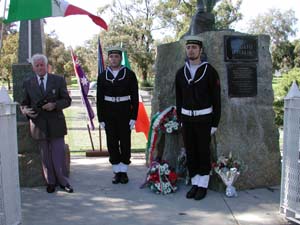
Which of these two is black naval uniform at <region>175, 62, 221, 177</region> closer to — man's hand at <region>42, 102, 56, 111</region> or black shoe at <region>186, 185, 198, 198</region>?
black shoe at <region>186, 185, 198, 198</region>

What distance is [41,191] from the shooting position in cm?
545

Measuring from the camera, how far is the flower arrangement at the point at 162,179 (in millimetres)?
5258

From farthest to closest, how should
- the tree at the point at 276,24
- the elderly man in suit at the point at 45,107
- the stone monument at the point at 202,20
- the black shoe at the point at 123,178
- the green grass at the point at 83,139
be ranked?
the tree at the point at 276,24 < the green grass at the point at 83,139 < the stone monument at the point at 202,20 < the black shoe at the point at 123,178 < the elderly man in suit at the point at 45,107

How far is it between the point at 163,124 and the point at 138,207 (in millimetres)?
1352

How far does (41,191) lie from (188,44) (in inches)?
103

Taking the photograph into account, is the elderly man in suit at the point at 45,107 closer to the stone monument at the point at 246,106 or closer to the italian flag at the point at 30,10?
the italian flag at the point at 30,10

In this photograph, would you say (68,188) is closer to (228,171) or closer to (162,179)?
(162,179)

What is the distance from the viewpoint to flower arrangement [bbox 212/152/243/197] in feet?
16.7

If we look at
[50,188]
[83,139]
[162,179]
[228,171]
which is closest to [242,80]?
[228,171]

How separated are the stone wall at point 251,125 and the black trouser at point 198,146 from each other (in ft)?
1.07

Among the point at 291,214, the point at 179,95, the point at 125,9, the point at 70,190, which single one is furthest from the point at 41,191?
the point at 125,9

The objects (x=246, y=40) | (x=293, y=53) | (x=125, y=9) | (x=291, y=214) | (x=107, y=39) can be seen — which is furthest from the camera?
(x=293, y=53)

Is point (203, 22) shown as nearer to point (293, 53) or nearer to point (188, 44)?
point (188, 44)

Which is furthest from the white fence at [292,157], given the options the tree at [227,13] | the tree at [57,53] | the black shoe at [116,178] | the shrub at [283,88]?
the tree at [57,53]
